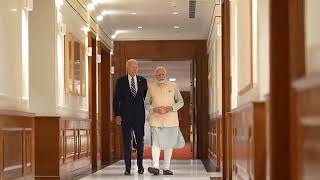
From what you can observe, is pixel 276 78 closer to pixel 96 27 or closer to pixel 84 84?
pixel 84 84

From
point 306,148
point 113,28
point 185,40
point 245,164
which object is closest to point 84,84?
point 113,28

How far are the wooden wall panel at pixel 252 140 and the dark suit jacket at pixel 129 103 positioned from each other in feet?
12.7

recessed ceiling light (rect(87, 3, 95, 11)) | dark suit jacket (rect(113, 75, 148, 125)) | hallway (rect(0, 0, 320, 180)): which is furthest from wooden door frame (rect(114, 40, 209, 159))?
dark suit jacket (rect(113, 75, 148, 125))

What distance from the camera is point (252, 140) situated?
4766 millimetres

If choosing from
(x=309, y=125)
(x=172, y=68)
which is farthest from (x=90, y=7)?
(x=172, y=68)

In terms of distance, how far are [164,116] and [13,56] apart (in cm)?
337

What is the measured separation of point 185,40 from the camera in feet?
55.8

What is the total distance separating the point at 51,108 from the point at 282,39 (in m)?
5.80

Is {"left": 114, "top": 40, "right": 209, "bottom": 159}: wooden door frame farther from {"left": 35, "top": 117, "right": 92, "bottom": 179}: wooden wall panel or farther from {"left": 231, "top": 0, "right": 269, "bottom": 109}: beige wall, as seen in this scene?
{"left": 231, "top": 0, "right": 269, "bottom": 109}: beige wall

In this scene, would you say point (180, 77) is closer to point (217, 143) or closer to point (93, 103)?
point (93, 103)

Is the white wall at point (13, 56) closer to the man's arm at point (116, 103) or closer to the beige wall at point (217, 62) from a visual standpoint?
the man's arm at point (116, 103)

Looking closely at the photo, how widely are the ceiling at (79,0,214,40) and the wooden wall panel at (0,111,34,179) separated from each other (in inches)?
192

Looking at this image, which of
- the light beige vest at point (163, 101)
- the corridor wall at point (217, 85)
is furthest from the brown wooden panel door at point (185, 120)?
the light beige vest at point (163, 101)

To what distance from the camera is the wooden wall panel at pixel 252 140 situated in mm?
4578
